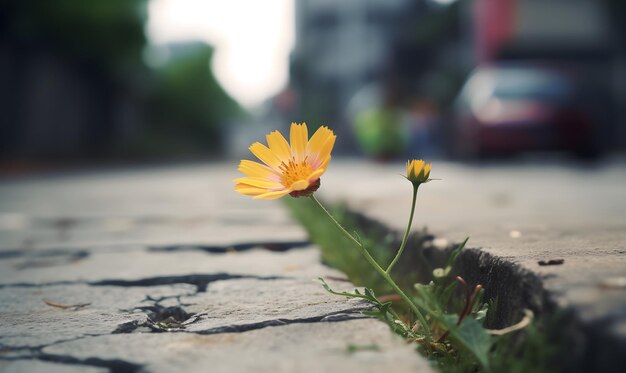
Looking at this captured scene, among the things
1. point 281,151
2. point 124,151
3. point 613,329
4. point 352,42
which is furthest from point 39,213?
point 352,42

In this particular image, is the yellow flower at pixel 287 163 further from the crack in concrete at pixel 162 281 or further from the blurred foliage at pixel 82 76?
the blurred foliage at pixel 82 76

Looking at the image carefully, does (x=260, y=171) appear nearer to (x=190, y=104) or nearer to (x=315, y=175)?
(x=315, y=175)

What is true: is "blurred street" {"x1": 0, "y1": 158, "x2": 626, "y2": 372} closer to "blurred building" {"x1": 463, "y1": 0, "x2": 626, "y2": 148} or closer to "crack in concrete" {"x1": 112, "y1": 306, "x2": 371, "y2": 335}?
"crack in concrete" {"x1": 112, "y1": 306, "x2": 371, "y2": 335}

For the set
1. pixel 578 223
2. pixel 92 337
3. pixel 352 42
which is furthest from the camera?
pixel 352 42

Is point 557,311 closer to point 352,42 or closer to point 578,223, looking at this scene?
point 578,223

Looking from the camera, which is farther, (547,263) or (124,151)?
(124,151)

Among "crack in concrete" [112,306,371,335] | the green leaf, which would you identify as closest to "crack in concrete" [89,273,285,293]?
"crack in concrete" [112,306,371,335]
